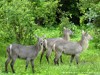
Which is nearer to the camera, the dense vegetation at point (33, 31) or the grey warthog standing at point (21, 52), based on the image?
the dense vegetation at point (33, 31)

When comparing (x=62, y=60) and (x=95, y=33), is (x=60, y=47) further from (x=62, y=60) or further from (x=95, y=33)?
(x=95, y=33)

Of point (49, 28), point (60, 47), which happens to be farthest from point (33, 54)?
point (49, 28)

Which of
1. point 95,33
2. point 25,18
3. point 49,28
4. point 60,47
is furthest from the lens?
point 49,28

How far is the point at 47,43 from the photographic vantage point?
56.7 feet

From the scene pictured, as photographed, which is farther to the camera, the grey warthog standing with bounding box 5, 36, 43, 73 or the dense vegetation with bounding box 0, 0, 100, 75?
the grey warthog standing with bounding box 5, 36, 43, 73

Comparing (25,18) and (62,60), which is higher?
(25,18)

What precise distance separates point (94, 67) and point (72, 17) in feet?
48.9

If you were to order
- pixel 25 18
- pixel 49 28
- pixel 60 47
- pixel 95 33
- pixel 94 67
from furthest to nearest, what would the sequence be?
pixel 49 28 → pixel 95 33 → pixel 25 18 → pixel 60 47 → pixel 94 67

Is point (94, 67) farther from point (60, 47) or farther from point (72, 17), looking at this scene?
point (72, 17)

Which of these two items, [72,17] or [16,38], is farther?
[72,17]

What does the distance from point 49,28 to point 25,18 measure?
906 centimetres

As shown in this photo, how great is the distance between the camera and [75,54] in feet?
54.0

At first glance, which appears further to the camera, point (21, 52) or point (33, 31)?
point (33, 31)

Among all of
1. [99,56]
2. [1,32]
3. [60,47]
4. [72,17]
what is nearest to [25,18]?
[1,32]
